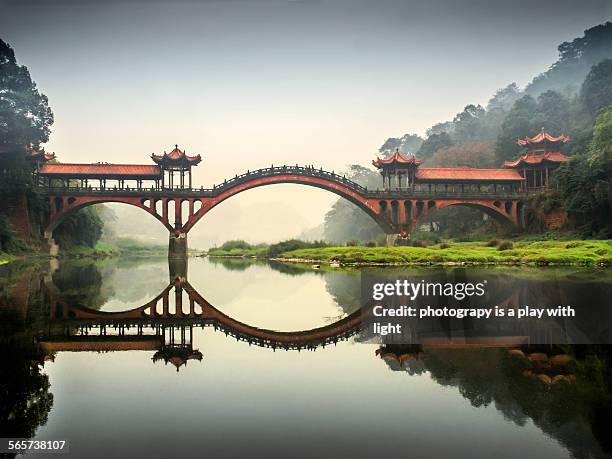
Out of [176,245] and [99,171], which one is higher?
[99,171]

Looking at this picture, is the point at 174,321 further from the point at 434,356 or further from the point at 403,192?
the point at 403,192

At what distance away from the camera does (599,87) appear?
2228 inches

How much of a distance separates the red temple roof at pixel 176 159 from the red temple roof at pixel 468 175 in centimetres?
2248

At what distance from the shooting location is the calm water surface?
5.20m

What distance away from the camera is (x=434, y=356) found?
28.7ft

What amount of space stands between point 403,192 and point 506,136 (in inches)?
769

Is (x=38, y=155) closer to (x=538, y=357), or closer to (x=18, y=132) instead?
(x=18, y=132)

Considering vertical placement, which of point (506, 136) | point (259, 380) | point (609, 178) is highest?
point (506, 136)

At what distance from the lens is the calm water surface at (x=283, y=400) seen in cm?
520

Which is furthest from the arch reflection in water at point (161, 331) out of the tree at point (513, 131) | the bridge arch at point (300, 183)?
the tree at point (513, 131)

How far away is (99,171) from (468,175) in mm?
36833

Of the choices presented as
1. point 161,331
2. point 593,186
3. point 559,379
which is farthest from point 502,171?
point 559,379

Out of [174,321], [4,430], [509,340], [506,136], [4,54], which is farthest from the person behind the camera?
[506,136]

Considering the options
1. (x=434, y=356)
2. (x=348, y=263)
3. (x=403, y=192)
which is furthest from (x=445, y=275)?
(x=403, y=192)
